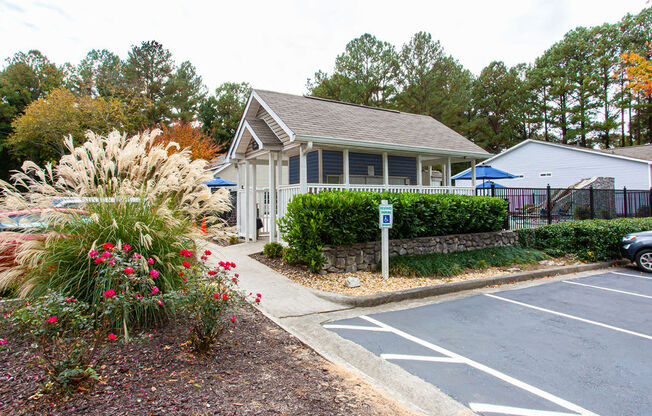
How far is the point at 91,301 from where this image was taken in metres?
3.80

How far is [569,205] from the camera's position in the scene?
48.3 feet

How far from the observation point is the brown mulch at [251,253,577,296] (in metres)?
6.48

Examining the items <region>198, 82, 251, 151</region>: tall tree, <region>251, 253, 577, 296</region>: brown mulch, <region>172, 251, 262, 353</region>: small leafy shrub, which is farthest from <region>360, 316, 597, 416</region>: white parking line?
<region>198, 82, 251, 151</region>: tall tree

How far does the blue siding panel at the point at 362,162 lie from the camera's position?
12695 millimetres

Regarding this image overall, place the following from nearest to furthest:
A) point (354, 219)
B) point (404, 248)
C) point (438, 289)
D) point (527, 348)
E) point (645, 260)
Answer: point (527, 348)
point (438, 289)
point (354, 219)
point (404, 248)
point (645, 260)

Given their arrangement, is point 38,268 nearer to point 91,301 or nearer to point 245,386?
point 91,301

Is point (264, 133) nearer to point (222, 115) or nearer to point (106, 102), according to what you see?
point (106, 102)

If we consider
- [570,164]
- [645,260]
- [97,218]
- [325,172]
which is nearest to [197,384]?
[97,218]

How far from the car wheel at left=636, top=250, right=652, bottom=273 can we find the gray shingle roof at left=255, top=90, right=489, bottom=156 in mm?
5129

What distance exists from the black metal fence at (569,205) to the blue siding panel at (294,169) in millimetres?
6754

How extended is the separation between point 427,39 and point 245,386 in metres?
35.3

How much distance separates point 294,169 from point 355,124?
3206mm

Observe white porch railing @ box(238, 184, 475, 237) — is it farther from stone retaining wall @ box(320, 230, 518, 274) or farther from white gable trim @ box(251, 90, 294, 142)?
stone retaining wall @ box(320, 230, 518, 274)

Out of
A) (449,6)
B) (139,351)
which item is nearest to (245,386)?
(139,351)
